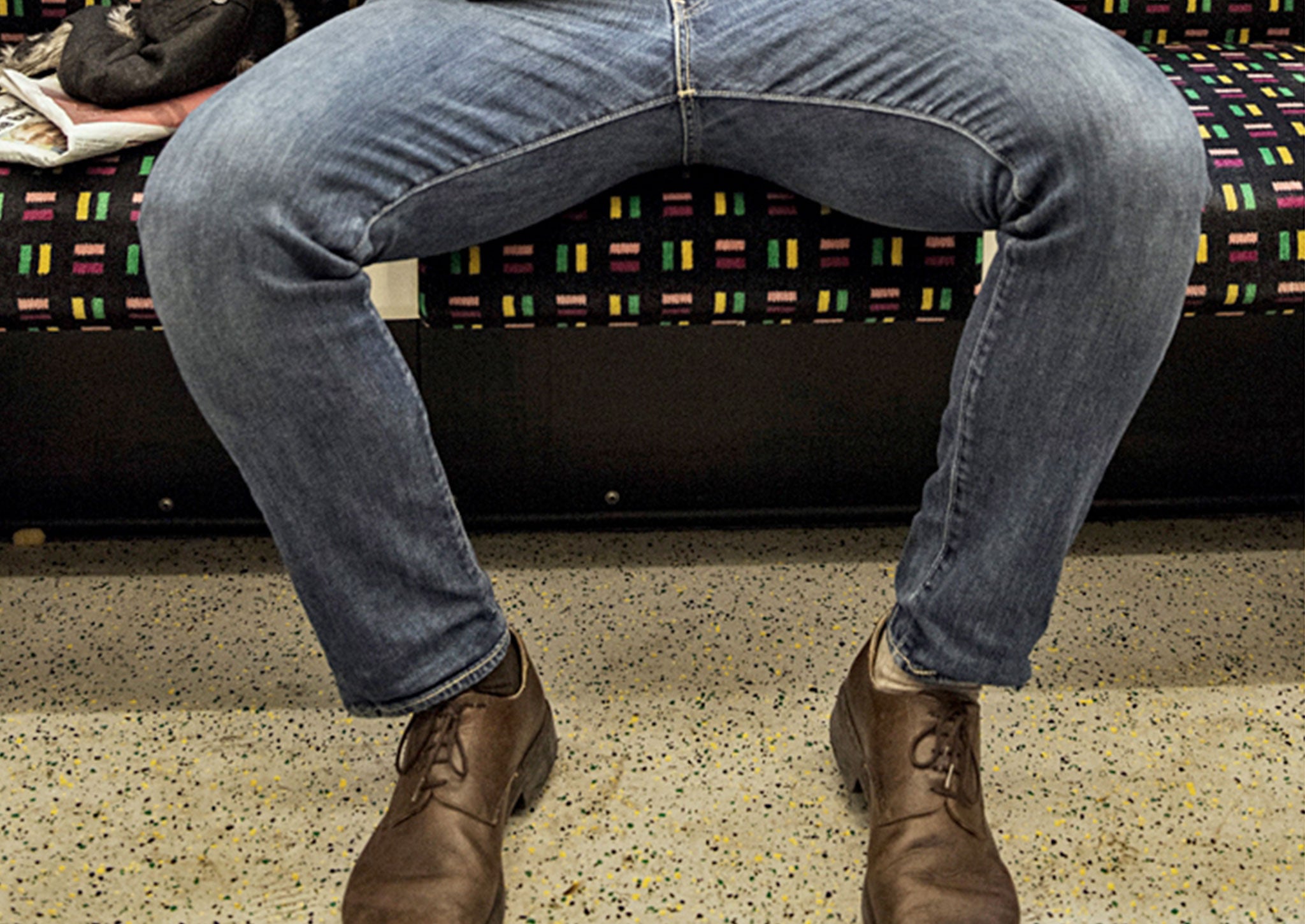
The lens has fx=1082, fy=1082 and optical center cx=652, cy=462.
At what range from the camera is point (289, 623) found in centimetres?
115

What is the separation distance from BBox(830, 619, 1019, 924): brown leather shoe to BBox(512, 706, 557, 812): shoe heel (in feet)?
0.82

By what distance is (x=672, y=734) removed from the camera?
3.21 ft

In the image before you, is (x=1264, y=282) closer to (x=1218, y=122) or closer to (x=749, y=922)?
(x=1218, y=122)

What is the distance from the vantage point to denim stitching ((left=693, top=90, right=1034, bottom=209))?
74 cm

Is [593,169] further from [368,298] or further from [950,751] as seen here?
[950,751]

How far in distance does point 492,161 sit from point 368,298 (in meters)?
0.14

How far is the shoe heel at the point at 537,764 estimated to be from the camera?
2.84ft

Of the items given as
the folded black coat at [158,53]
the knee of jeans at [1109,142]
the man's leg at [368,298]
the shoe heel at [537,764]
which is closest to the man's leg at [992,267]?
the knee of jeans at [1109,142]

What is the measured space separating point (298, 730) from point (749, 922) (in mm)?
457

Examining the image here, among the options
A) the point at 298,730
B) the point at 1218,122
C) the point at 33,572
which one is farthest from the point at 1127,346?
the point at 33,572

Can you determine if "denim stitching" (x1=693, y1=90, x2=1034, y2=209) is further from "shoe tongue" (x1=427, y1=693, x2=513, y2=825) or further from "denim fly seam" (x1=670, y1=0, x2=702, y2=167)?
"shoe tongue" (x1=427, y1=693, x2=513, y2=825)

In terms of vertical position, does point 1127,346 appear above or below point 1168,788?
above

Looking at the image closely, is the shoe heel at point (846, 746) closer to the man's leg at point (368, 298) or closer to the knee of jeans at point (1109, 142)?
the man's leg at point (368, 298)

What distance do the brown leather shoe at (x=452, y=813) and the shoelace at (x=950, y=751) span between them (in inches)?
12.1
